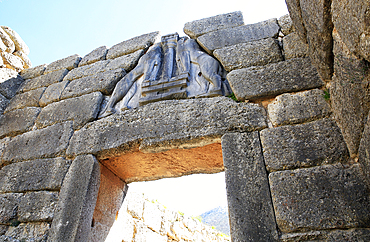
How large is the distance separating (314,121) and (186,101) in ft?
4.35

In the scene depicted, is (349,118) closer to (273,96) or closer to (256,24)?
(273,96)

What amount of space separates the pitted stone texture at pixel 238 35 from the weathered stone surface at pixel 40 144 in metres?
2.10

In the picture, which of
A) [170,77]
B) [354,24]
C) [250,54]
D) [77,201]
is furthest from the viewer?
[170,77]

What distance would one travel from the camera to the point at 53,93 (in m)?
4.17

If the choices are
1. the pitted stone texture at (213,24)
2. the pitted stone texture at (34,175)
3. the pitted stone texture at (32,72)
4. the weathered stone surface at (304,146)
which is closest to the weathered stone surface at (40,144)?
the pitted stone texture at (34,175)

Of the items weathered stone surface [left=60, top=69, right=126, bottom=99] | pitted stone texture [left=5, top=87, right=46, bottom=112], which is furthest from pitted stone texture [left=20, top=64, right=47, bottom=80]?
weathered stone surface [left=60, top=69, right=126, bottom=99]

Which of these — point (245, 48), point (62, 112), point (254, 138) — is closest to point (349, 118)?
point (254, 138)

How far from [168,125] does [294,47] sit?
1.68m

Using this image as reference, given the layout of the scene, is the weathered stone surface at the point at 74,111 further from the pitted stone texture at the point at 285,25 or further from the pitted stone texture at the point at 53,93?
the pitted stone texture at the point at 285,25

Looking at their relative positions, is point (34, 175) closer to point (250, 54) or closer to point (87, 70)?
point (87, 70)

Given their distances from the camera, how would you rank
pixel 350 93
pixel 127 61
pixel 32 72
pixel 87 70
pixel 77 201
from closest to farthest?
pixel 350 93, pixel 77 201, pixel 127 61, pixel 87 70, pixel 32 72

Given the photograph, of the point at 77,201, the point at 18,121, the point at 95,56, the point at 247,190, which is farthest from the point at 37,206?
the point at 95,56

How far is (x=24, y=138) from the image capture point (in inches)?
147

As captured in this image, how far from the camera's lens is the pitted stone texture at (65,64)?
4547mm
